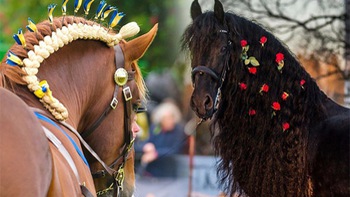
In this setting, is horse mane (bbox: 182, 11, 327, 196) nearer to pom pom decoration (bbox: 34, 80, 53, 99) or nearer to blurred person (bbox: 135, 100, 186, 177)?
pom pom decoration (bbox: 34, 80, 53, 99)

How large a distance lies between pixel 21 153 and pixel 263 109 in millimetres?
1803

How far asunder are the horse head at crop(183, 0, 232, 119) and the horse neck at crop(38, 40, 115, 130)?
0.53 metres

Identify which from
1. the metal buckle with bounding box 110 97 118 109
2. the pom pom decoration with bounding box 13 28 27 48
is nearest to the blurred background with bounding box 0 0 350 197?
the metal buckle with bounding box 110 97 118 109

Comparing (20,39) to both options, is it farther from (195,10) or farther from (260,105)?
(260,105)

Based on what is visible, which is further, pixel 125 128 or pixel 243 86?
pixel 243 86

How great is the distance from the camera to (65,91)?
9.86 ft

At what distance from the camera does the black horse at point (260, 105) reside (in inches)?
138

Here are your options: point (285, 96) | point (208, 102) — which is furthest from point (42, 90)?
point (285, 96)

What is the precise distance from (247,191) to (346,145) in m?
0.63

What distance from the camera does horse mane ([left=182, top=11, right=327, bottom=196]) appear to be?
11.6ft

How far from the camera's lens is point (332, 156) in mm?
3387

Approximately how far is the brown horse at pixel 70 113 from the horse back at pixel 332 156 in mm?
980

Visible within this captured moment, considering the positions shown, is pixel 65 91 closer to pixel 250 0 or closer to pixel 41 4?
pixel 250 0

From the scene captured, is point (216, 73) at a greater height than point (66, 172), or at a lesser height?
greater
